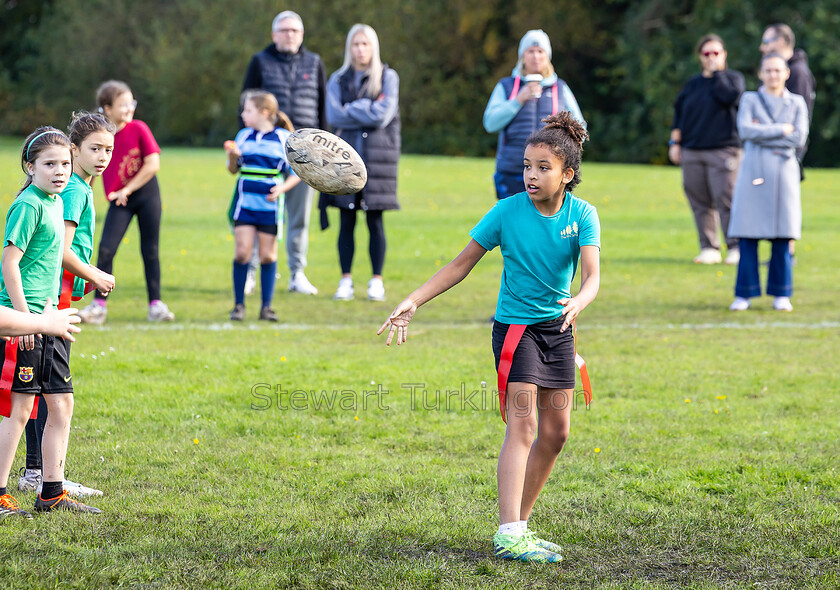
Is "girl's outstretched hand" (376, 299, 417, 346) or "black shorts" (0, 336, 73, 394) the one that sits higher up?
"girl's outstretched hand" (376, 299, 417, 346)

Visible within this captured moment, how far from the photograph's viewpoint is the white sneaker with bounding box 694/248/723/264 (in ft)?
41.4

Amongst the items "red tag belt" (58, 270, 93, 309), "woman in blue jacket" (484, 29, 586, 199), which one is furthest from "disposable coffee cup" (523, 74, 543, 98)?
"red tag belt" (58, 270, 93, 309)

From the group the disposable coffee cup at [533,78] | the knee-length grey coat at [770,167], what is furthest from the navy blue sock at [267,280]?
the knee-length grey coat at [770,167]

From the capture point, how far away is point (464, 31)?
1721 inches

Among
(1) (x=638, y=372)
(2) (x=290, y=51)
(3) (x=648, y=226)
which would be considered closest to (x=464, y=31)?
(3) (x=648, y=226)

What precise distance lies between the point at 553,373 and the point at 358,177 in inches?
53.4

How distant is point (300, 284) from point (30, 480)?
19.7 ft

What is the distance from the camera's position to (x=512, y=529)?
388 centimetres

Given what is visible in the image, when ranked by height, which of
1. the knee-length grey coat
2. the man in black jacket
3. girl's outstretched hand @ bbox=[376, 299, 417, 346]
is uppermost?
the man in black jacket

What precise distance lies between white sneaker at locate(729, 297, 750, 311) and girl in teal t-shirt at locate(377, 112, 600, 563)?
5795 mm

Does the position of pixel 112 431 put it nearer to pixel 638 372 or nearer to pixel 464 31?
pixel 638 372

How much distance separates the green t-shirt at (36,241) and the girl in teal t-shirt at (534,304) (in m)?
1.49

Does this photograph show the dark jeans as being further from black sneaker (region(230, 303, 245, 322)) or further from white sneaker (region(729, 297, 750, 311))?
black sneaker (region(230, 303, 245, 322))

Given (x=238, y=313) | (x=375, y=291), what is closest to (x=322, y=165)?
(x=238, y=313)
